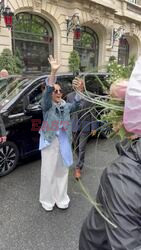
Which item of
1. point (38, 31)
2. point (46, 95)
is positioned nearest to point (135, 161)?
point (46, 95)

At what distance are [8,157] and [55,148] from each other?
135 cm

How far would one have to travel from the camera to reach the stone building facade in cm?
885

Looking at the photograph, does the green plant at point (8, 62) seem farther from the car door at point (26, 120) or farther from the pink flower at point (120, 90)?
the pink flower at point (120, 90)

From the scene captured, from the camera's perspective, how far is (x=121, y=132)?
93 cm

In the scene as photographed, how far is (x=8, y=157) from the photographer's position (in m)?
3.54

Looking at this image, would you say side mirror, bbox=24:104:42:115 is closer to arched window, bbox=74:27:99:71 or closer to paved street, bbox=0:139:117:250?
paved street, bbox=0:139:117:250

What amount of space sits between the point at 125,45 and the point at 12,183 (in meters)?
14.3

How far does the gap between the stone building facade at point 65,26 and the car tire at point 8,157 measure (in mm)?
4242

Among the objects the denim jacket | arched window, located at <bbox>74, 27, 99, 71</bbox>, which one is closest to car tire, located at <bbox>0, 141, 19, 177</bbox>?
the denim jacket

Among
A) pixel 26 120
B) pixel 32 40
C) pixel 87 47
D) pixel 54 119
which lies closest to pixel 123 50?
pixel 87 47

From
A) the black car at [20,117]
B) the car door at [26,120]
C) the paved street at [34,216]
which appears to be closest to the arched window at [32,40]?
the black car at [20,117]

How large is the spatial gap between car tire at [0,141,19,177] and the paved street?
0.12m

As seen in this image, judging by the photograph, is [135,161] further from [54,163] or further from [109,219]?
[54,163]

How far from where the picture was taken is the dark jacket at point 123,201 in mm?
750
